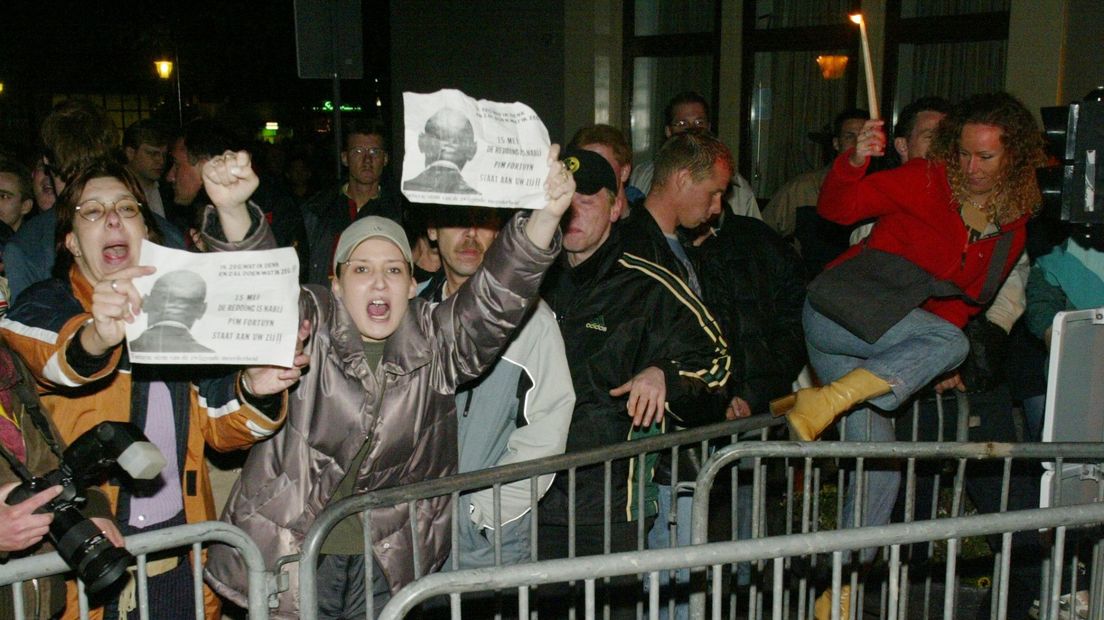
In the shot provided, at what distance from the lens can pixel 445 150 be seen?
326cm

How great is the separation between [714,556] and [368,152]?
563cm

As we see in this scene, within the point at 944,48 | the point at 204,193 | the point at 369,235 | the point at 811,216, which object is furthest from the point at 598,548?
the point at 944,48

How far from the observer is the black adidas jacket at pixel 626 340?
14.9ft

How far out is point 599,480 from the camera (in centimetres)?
436

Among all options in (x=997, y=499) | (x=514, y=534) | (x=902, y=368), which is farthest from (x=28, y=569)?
(x=997, y=499)

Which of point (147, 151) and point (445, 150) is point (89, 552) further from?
point (147, 151)

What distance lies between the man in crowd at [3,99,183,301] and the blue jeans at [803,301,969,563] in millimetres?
3529

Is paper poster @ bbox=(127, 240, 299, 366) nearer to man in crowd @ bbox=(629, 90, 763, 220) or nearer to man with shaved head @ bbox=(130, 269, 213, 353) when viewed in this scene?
man with shaved head @ bbox=(130, 269, 213, 353)

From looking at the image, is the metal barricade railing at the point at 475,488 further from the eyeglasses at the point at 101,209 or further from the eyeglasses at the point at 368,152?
the eyeglasses at the point at 368,152

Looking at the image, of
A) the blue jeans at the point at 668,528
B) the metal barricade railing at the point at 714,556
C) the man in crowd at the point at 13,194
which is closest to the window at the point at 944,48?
the blue jeans at the point at 668,528

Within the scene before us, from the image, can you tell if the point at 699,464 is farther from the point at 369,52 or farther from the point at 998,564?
the point at 369,52

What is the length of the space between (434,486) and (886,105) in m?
8.66

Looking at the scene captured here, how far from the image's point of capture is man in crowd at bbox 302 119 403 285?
768 centimetres

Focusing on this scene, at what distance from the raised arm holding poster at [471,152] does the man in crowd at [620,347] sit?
1.26m
